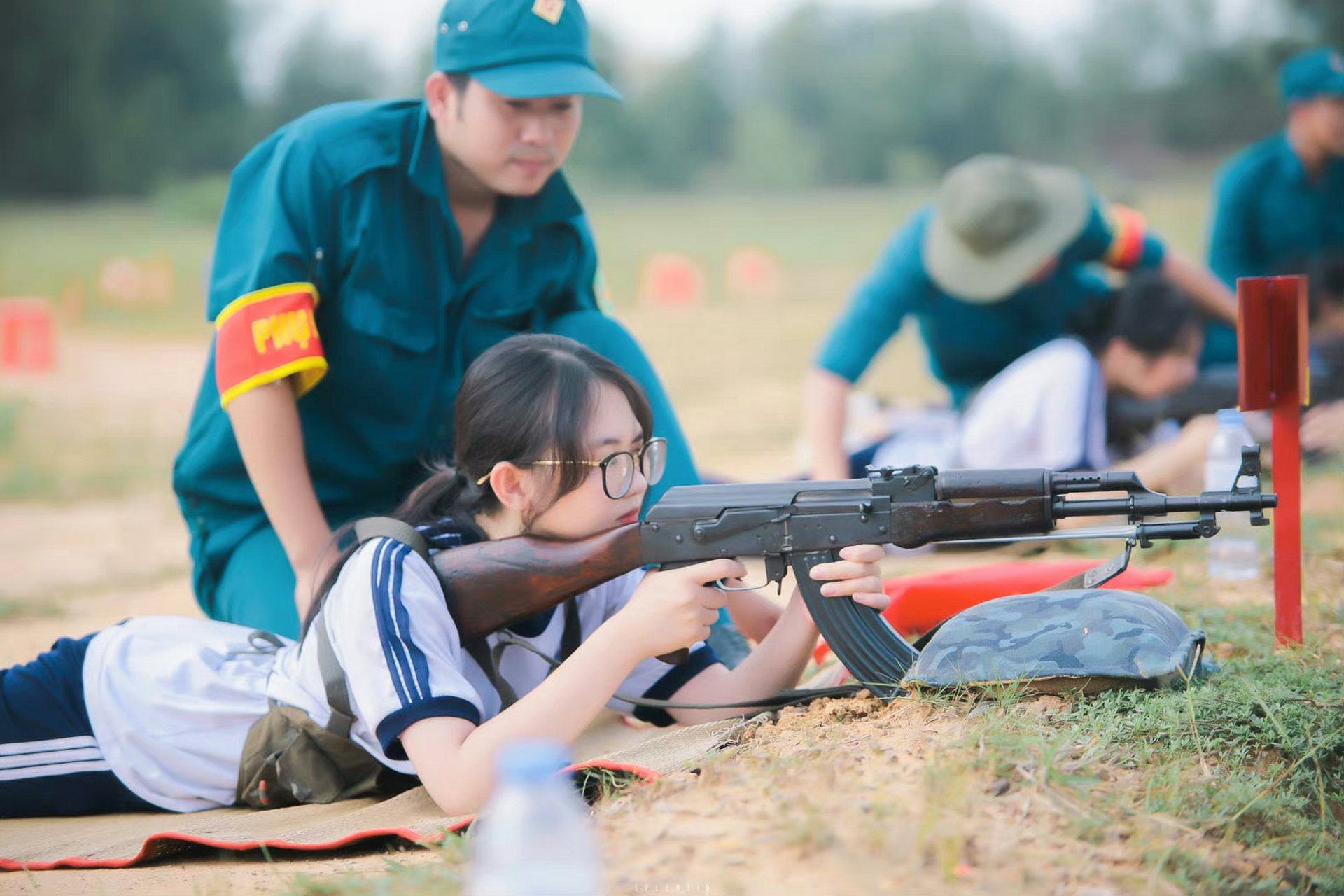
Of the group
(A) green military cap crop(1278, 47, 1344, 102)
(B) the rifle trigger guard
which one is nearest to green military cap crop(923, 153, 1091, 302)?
(A) green military cap crop(1278, 47, 1344, 102)

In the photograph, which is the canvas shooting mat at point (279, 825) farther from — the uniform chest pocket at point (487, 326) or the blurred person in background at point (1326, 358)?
the blurred person in background at point (1326, 358)

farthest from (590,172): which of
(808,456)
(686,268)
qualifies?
(808,456)

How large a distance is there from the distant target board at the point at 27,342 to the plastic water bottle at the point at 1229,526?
11442mm

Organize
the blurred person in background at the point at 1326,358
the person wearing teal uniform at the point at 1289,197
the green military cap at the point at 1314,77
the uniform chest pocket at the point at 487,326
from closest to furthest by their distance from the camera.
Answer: the uniform chest pocket at the point at 487,326 → the blurred person in background at the point at 1326,358 → the green military cap at the point at 1314,77 → the person wearing teal uniform at the point at 1289,197

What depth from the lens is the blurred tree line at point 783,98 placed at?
22938 mm

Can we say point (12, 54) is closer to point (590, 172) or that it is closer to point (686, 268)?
point (590, 172)

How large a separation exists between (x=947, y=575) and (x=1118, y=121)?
22.3 meters

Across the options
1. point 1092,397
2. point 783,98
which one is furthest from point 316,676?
point 783,98

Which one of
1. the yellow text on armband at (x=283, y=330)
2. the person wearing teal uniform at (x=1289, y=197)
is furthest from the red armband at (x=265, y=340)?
the person wearing teal uniform at (x=1289, y=197)

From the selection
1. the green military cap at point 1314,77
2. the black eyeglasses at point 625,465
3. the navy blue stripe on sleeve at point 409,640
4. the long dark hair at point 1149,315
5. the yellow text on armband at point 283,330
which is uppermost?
the green military cap at point 1314,77

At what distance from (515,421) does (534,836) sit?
57.5 inches

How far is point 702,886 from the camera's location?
180 centimetres

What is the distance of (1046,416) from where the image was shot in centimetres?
485

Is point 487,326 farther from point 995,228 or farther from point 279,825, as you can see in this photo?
point 995,228
